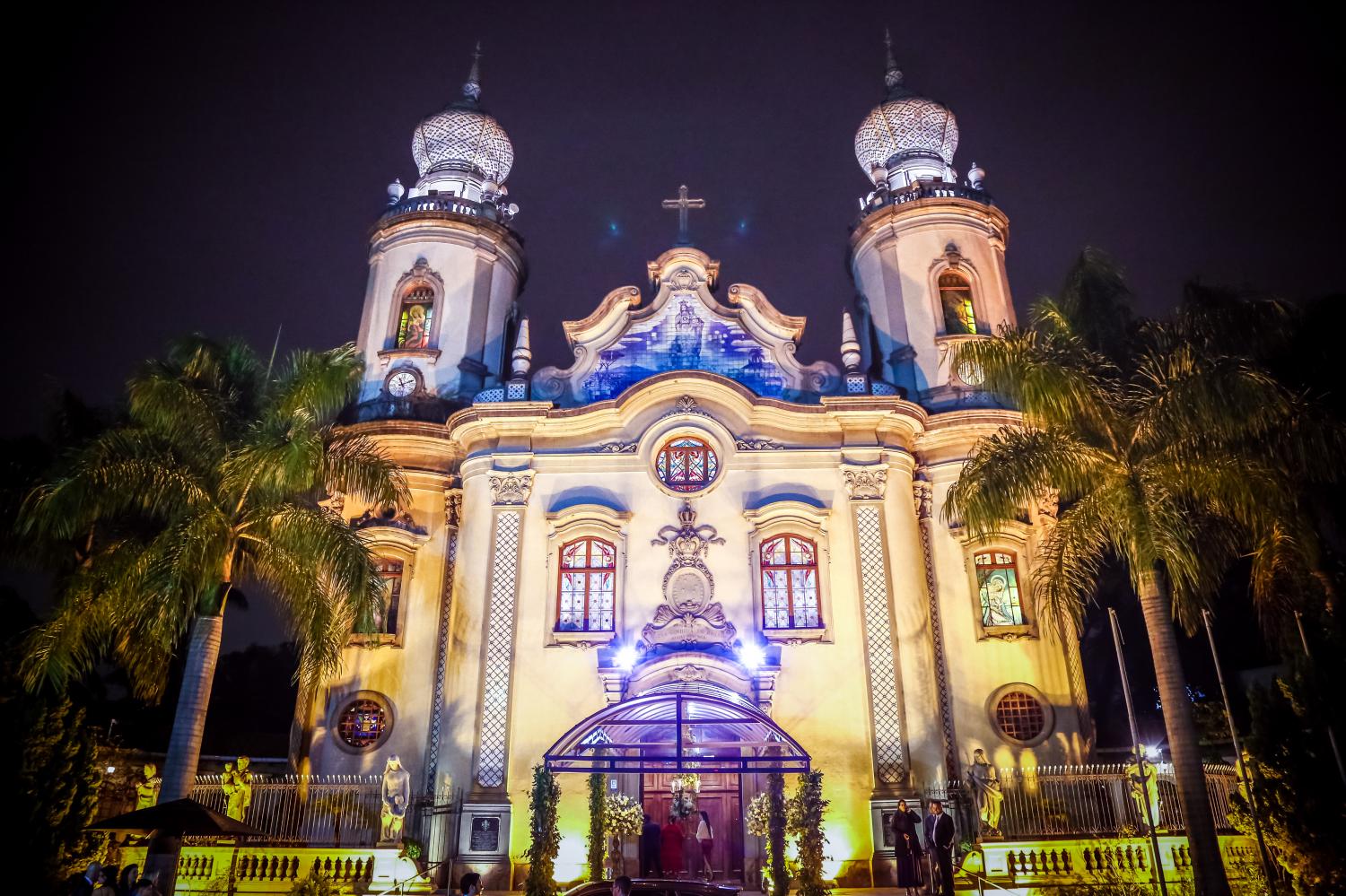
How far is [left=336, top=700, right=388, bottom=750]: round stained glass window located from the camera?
19.6 meters

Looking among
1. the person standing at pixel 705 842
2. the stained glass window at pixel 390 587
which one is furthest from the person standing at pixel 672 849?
the stained glass window at pixel 390 587

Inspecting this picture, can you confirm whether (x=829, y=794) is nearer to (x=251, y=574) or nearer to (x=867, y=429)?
(x=867, y=429)

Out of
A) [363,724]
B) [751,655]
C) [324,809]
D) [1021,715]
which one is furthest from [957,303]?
[324,809]

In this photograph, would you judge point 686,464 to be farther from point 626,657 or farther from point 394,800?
point 394,800

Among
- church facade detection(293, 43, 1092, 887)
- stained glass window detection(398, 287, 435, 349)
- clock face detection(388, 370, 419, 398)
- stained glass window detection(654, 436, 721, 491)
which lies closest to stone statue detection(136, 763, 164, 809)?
church facade detection(293, 43, 1092, 887)

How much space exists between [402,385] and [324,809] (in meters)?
10.1

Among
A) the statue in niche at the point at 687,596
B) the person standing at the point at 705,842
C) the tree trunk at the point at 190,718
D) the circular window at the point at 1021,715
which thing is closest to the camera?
the tree trunk at the point at 190,718

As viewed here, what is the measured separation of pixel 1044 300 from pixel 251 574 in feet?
46.0

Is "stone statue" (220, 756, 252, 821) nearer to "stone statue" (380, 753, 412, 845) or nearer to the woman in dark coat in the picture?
"stone statue" (380, 753, 412, 845)

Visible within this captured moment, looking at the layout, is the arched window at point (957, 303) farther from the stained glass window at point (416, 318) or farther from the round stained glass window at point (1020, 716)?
the stained glass window at point (416, 318)

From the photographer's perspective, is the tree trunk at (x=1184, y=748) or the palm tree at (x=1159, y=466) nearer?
the tree trunk at (x=1184, y=748)

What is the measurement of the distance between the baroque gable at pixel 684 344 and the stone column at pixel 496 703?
288 cm

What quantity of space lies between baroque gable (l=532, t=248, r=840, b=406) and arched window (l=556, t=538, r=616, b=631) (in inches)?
144

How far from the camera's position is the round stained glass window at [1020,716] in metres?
18.9
